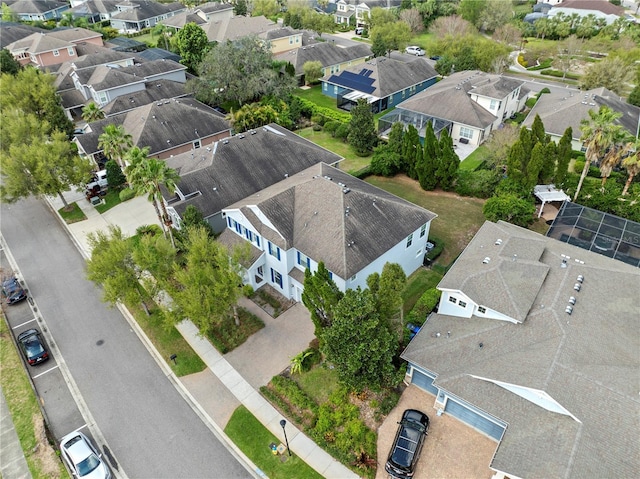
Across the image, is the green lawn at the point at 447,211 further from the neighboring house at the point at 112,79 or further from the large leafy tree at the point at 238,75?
the neighboring house at the point at 112,79

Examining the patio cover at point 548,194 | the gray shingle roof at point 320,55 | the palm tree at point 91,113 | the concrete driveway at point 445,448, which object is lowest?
the concrete driveway at point 445,448

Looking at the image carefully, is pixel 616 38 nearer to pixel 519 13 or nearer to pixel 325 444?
pixel 519 13

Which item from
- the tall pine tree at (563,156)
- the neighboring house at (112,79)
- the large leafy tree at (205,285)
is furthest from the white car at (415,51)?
the large leafy tree at (205,285)

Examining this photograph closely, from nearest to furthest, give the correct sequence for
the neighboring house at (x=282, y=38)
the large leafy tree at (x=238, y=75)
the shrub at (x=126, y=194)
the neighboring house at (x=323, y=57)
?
the shrub at (x=126, y=194), the large leafy tree at (x=238, y=75), the neighboring house at (x=323, y=57), the neighboring house at (x=282, y=38)

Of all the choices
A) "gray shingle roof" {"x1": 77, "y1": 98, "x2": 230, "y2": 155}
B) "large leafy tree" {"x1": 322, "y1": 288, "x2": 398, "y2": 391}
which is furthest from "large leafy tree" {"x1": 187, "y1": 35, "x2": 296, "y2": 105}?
"large leafy tree" {"x1": 322, "y1": 288, "x2": 398, "y2": 391}

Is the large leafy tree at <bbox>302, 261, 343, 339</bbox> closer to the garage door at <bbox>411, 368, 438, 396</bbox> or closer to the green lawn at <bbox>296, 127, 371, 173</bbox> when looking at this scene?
the garage door at <bbox>411, 368, 438, 396</bbox>

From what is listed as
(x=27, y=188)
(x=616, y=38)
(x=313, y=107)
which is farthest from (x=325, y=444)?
(x=616, y=38)
